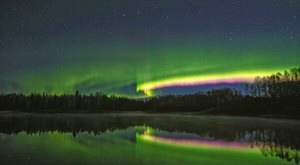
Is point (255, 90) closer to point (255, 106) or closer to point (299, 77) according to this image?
point (299, 77)

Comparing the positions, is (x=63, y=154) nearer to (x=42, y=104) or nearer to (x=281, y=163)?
(x=281, y=163)

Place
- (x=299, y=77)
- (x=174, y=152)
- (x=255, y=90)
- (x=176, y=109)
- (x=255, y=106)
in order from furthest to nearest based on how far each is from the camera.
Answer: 1. (x=176, y=109)
2. (x=255, y=90)
3. (x=299, y=77)
4. (x=255, y=106)
5. (x=174, y=152)

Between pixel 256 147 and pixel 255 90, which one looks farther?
pixel 255 90

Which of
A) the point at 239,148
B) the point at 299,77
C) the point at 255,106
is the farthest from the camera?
the point at 299,77

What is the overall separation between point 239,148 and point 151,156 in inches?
356

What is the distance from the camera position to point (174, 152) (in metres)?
21.8

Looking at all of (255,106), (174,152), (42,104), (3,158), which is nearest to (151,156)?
(174,152)

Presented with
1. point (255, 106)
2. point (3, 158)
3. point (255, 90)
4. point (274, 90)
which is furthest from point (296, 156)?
point (255, 90)

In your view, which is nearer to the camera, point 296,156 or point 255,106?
point 296,156

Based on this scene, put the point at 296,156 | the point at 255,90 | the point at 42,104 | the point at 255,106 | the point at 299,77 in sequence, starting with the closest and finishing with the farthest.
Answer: the point at 296,156, the point at 255,106, the point at 299,77, the point at 255,90, the point at 42,104

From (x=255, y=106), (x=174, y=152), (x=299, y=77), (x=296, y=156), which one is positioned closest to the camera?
(x=296, y=156)

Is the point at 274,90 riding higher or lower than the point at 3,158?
higher

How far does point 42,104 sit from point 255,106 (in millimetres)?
147670

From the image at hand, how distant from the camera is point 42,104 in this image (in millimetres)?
190750
